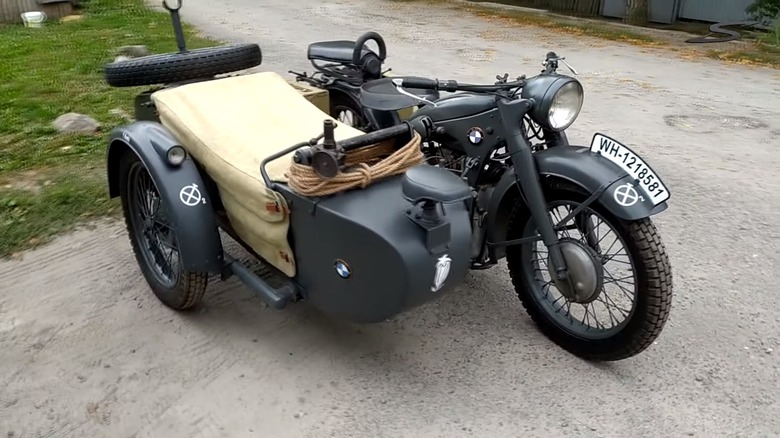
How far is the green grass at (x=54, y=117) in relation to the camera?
4.18 meters

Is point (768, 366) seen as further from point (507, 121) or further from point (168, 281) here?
point (168, 281)

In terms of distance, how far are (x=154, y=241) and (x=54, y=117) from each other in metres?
3.31

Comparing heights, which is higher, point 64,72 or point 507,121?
point 507,121

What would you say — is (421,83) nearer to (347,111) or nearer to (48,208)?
(347,111)

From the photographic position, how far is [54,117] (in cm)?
594

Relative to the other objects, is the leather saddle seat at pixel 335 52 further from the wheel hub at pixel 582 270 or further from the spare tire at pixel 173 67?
the wheel hub at pixel 582 270

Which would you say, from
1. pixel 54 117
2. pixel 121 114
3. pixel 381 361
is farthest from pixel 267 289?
pixel 54 117

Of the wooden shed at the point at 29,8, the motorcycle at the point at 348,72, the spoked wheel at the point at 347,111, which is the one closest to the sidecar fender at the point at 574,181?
the motorcycle at the point at 348,72

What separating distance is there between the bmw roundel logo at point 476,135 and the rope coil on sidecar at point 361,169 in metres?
0.38

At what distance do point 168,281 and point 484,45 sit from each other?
7789 mm

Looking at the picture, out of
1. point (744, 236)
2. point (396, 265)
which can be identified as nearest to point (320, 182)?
point (396, 265)

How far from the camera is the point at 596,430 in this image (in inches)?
97.2

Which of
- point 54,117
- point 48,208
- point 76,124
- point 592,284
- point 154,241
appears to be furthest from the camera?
point 54,117

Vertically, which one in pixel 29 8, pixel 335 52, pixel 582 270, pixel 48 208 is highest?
pixel 335 52
